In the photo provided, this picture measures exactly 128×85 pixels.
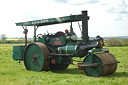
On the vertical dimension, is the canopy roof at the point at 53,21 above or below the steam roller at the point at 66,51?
above

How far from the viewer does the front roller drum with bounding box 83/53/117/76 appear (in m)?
10.0

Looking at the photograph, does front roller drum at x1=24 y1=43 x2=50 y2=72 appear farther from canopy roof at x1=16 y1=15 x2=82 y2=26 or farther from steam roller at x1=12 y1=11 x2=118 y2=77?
canopy roof at x1=16 y1=15 x2=82 y2=26

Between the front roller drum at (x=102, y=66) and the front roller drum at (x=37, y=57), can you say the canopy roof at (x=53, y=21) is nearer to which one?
the front roller drum at (x=37, y=57)

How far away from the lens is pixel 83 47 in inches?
440

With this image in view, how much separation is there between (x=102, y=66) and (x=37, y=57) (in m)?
4.12

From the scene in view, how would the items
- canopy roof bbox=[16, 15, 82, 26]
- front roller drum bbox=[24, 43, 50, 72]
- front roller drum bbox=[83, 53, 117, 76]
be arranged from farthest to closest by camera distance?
1. front roller drum bbox=[24, 43, 50, 72]
2. canopy roof bbox=[16, 15, 82, 26]
3. front roller drum bbox=[83, 53, 117, 76]

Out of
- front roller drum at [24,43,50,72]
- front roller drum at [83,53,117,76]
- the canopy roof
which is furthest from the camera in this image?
front roller drum at [24,43,50,72]

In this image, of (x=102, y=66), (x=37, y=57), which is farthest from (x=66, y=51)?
(x=102, y=66)

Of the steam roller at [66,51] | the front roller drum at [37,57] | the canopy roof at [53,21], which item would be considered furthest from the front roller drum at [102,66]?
the front roller drum at [37,57]

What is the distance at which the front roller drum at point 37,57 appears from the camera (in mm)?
12031

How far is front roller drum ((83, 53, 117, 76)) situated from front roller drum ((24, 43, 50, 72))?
258 centimetres

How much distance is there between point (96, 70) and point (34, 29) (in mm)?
5356

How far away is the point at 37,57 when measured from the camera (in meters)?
12.4

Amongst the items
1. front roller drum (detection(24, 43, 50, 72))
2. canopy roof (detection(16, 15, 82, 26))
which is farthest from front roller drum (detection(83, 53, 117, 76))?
front roller drum (detection(24, 43, 50, 72))
